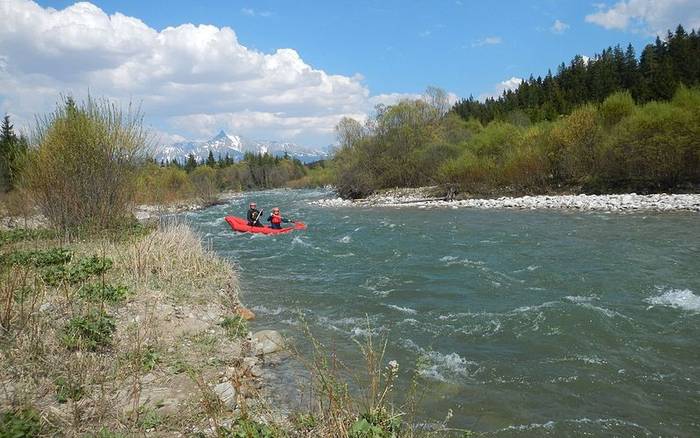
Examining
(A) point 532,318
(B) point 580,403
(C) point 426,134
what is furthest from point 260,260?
(C) point 426,134

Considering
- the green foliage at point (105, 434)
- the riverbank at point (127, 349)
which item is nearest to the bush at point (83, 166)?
the riverbank at point (127, 349)

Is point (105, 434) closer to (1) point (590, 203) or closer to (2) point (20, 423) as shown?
(2) point (20, 423)

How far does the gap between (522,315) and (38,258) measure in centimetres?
847

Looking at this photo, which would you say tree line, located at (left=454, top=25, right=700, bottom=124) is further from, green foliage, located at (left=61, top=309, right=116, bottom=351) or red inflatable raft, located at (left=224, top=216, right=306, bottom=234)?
green foliage, located at (left=61, top=309, right=116, bottom=351)

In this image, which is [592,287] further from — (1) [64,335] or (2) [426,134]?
(2) [426,134]

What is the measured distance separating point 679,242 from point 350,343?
38.0ft

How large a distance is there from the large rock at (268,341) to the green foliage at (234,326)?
238 millimetres

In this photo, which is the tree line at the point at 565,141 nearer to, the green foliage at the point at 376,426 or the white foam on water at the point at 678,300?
the white foam on water at the point at 678,300

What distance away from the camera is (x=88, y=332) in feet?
17.8

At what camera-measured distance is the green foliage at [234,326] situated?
679 cm

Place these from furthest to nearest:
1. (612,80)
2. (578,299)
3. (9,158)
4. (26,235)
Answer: (612,80) < (9,158) < (26,235) < (578,299)

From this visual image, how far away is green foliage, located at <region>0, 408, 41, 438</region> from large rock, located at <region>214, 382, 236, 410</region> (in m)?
1.42

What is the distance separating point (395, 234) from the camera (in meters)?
19.7

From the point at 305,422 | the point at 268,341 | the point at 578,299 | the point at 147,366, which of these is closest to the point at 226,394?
the point at 147,366
